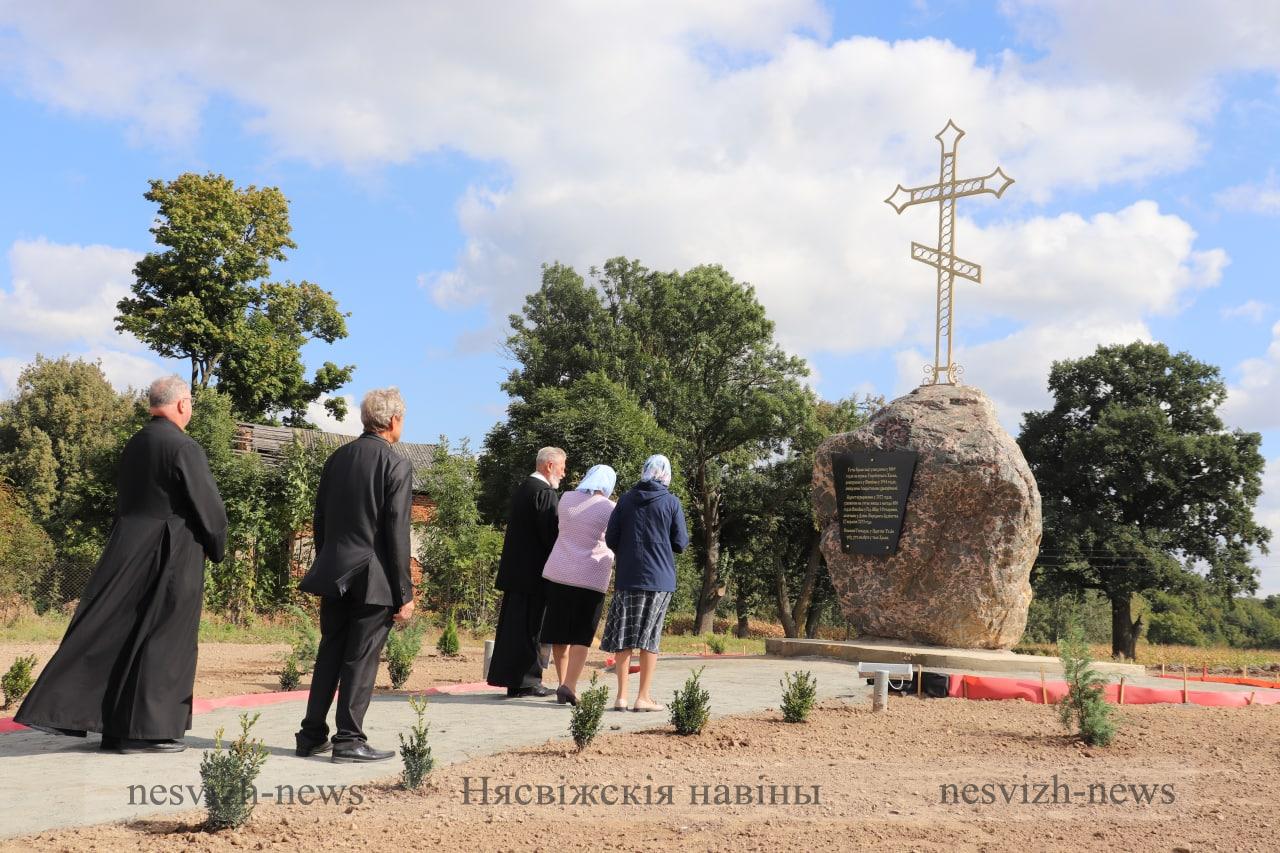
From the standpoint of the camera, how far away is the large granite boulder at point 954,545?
11.9 metres

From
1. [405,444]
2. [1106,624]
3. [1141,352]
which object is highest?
[1141,352]

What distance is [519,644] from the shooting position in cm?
786

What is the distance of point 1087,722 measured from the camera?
6.67 m

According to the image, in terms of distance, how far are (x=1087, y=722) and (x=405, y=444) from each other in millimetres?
39571

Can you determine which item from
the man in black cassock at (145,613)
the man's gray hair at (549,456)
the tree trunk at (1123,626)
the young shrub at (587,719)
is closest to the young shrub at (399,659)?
the man's gray hair at (549,456)

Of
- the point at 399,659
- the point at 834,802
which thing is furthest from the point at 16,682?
the point at 834,802

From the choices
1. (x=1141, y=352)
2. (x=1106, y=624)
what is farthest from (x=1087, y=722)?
(x=1106, y=624)

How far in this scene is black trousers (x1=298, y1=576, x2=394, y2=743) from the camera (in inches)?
216

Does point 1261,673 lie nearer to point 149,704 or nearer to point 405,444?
point 149,704

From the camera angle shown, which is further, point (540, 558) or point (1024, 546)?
point (1024, 546)

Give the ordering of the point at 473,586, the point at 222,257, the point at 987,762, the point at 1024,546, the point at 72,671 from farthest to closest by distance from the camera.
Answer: the point at 222,257, the point at 473,586, the point at 1024,546, the point at 987,762, the point at 72,671

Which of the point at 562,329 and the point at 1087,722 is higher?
the point at 562,329

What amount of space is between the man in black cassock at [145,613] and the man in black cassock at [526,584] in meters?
2.47

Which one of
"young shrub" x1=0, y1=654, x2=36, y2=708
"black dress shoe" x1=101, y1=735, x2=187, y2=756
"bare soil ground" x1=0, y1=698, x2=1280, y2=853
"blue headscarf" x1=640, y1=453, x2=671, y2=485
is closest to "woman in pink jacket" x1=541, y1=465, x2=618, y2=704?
"blue headscarf" x1=640, y1=453, x2=671, y2=485
